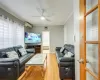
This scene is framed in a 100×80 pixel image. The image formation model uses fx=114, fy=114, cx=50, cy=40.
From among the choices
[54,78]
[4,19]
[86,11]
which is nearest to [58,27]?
[4,19]

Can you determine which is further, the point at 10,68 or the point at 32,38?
the point at 32,38

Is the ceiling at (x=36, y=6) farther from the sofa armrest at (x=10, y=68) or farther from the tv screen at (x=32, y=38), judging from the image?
the tv screen at (x=32, y=38)

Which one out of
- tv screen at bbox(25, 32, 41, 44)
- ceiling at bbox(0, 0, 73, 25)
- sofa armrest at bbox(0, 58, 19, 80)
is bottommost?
sofa armrest at bbox(0, 58, 19, 80)

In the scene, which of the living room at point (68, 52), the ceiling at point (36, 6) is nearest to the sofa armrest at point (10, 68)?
the living room at point (68, 52)

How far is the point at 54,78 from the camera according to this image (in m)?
3.72

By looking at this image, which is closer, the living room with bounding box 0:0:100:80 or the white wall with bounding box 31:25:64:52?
the living room with bounding box 0:0:100:80

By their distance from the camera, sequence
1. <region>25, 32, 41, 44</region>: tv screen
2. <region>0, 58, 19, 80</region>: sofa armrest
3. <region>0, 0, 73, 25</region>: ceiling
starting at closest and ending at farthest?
1. <region>0, 58, 19, 80</region>: sofa armrest
2. <region>0, 0, 73, 25</region>: ceiling
3. <region>25, 32, 41, 44</region>: tv screen

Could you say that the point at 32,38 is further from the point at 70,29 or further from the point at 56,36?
the point at 70,29

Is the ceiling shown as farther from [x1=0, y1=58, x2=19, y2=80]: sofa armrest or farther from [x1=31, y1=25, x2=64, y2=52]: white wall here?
[x1=31, y1=25, x2=64, y2=52]: white wall

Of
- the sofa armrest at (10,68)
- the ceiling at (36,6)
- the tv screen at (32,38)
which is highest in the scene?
the ceiling at (36,6)

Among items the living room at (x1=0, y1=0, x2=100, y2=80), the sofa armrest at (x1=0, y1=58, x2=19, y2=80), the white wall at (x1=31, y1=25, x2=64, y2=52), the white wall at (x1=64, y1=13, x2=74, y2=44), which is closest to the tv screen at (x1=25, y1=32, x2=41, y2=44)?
the white wall at (x1=31, y1=25, x2=64, y2=52)

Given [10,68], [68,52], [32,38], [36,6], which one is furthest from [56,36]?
[10,68]

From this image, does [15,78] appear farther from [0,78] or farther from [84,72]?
[84,72]

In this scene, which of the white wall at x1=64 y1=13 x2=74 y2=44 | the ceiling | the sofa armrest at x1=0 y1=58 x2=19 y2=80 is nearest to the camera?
the sofa armrest at x1=0 y1=58 x2=19 y2=80
